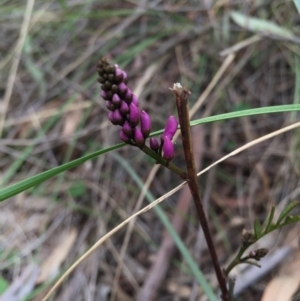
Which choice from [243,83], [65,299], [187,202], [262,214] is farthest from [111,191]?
[243,83]

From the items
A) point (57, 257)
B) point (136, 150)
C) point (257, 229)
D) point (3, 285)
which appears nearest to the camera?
point (257, 229)

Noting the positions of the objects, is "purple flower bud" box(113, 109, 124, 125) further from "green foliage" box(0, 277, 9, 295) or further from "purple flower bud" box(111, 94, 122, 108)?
"green foliage" box(0, 277, 9, 295)

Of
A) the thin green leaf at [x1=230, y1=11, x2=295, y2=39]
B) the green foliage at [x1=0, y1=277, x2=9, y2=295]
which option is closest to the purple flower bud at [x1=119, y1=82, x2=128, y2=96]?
the green foliage at [x1=0, y1=277, x2=9, y2=295]

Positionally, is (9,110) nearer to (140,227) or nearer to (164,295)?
(140,227)

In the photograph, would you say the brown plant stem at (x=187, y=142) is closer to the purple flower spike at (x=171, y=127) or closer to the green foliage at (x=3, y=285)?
the purple flower spike at (x=171, y=127)

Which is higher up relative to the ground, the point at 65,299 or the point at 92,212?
the point at 92,212

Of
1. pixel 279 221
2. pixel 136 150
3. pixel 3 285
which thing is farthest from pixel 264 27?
pixel 3 285

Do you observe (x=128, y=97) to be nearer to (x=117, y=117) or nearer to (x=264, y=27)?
(x=117, y=117)
